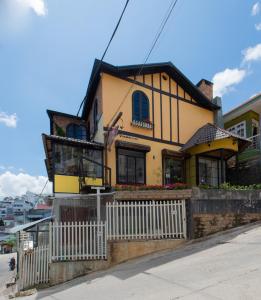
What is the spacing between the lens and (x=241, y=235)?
11.6 metres

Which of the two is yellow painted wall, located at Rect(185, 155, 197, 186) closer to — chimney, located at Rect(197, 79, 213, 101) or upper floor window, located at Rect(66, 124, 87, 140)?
chimney, located at Rect(197, 79, 213, 101)

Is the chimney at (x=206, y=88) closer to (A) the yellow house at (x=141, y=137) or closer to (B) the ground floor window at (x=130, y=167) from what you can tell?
(A) the yellow house at (x=141, y=137)

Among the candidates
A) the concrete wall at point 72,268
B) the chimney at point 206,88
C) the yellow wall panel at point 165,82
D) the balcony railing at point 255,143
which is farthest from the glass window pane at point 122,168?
the balcony railing at point 255,143

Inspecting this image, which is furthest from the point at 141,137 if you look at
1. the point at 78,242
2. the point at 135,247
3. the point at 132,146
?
the point at 78,242

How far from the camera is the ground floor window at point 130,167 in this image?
53.1 ft

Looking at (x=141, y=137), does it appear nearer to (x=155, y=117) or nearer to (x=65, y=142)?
(x=155, y=117)

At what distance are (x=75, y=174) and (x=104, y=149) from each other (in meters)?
1.82

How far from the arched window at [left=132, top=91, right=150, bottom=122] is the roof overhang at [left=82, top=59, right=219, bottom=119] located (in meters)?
1.15

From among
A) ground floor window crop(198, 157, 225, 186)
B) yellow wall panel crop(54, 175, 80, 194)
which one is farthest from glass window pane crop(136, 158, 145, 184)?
ground floor window crop(198, 157, 225, 186)

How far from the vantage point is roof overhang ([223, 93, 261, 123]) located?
64.2ft

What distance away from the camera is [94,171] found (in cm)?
1558

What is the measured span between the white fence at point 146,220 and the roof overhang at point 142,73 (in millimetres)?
7031

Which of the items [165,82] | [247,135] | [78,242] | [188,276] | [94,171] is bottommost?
[188,276]

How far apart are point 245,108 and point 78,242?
45.8ft
